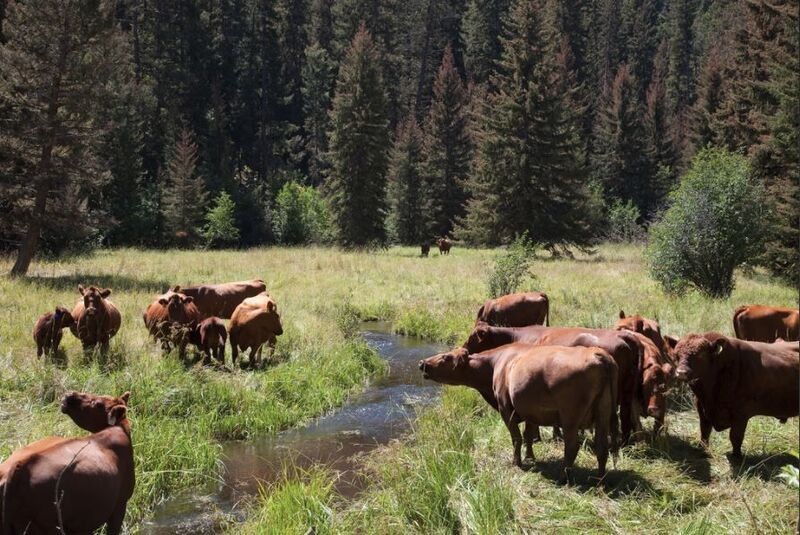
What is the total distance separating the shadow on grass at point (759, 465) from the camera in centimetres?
623

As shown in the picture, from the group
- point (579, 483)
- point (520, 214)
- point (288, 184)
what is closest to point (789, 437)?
point (579, 483)

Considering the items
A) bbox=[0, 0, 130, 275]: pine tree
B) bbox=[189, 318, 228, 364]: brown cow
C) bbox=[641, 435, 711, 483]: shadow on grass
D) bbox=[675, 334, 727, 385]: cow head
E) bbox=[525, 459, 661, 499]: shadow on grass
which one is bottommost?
bbox=[525, 459, 661, 499]: shadow on grass

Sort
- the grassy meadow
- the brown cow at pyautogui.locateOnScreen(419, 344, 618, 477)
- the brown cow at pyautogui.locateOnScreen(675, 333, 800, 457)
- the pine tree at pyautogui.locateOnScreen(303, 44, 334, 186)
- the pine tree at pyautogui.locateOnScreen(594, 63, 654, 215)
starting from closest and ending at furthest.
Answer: the grassy meadow, the brown cow at pyautogui.locateOnScreen(419, 344, 618, 477), the brown cow at pyautogui.locateOnScreen(675, 333, 800, 457), the pine tree at pyautogui.locateOnScreen(594, 63, 654, 215), the pine tree at pyautogui.locateOnScreen(303, 44, 334, 186)

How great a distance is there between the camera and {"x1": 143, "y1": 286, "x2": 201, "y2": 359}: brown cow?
11328 millimetres

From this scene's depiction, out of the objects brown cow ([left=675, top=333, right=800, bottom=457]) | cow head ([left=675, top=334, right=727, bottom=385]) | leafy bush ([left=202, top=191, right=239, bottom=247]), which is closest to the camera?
brown cow ([left=675, top=333, right=800, bottom=457])

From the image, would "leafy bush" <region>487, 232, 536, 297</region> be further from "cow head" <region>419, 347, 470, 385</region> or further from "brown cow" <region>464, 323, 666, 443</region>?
"cow head" <region>419, 347, 470, 385</region>

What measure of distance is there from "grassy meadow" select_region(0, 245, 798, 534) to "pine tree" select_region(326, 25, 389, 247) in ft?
73.3

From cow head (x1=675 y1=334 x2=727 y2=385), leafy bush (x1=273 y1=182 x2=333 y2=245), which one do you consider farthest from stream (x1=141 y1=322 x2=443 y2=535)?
leafy bush (x1=273 y1=182 x2=333 y2=245)

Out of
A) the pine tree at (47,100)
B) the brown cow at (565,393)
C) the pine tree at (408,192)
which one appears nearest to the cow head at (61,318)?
the brown cow at (565,393)

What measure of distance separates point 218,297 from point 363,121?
2791cm

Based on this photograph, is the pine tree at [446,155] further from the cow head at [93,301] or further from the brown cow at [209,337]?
the cow head at [93,301]

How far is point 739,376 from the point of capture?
6.61 m

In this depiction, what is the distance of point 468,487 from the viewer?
231 inches

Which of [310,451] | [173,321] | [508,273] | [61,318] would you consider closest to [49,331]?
[61,318]
